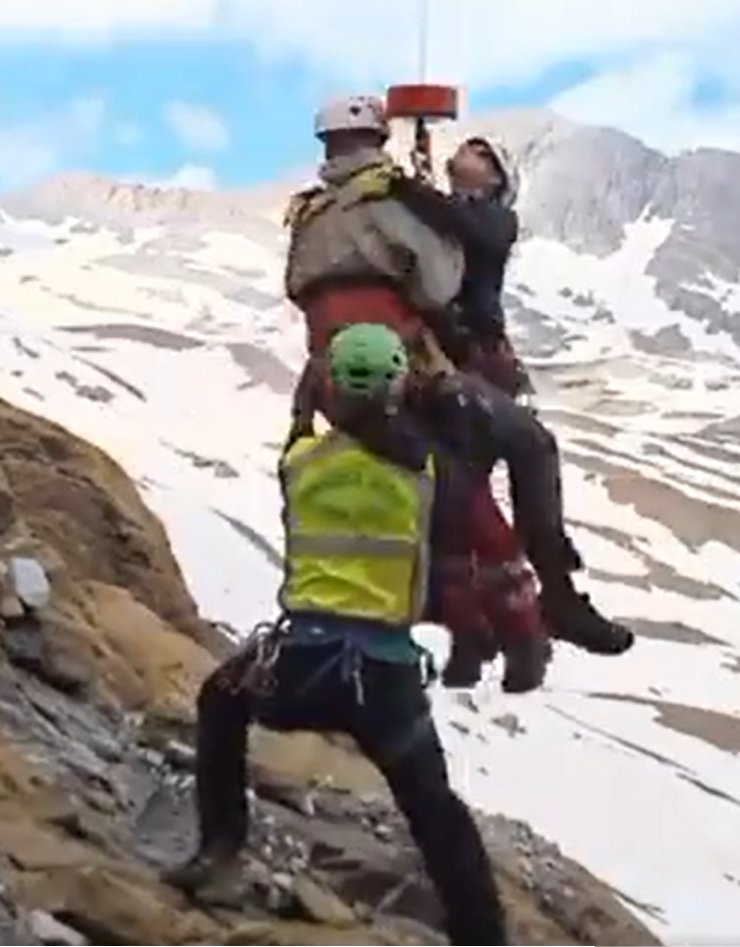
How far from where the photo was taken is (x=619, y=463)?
64062mm

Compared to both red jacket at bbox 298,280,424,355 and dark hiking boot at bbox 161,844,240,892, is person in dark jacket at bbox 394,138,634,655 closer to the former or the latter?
red jacket at bbox 298,280,424,355

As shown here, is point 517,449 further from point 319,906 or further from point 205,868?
point 319,906

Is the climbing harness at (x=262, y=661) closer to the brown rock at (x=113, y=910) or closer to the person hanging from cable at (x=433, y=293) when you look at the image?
the person hanging from cable at (x=433, y=293)

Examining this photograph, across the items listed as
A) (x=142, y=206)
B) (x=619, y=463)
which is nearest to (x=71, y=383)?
(x=619, y=463)

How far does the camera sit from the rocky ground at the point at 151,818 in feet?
13.6

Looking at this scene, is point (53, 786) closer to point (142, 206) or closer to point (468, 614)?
point (468, 614)

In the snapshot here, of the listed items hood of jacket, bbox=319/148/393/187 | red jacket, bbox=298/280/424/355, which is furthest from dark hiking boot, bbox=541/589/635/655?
hood of jacket, bbox=319/148/393/187

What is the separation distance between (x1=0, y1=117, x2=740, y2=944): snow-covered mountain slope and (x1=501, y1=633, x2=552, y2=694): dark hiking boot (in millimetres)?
1010

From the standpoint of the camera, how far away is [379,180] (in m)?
4.03

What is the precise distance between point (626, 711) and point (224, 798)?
3189 centimetres

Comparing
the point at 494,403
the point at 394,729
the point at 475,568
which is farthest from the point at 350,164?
the point at 394,729

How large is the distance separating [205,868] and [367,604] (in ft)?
2.72

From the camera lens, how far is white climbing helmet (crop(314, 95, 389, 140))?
400 cm

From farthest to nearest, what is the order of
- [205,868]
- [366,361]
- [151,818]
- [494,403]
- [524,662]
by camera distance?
[151,818], [205,868], [524,662], [494,403], [366,361]
